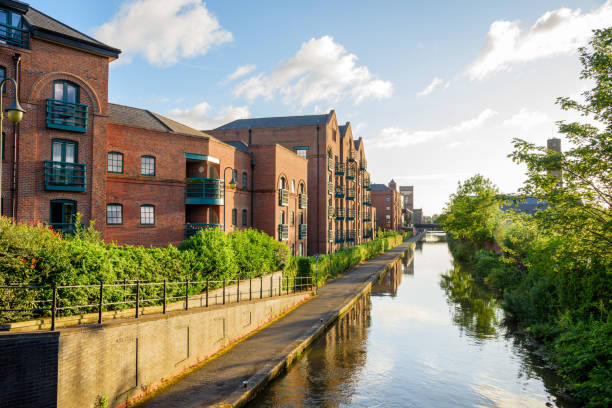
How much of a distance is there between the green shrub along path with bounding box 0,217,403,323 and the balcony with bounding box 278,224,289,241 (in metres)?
10.6

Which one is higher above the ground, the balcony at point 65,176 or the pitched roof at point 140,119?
the pitched roof at point 140,119

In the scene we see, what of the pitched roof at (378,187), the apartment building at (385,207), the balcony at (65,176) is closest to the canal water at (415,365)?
the balcony at (65,176)

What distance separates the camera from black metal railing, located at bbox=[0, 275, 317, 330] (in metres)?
8.48

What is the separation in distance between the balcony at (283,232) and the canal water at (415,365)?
948 cm

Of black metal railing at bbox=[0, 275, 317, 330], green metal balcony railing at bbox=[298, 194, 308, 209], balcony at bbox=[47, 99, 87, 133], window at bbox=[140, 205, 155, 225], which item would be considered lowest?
black metal railing at bbox=[0, 275, 317, 330]

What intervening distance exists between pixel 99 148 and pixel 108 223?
3.99m

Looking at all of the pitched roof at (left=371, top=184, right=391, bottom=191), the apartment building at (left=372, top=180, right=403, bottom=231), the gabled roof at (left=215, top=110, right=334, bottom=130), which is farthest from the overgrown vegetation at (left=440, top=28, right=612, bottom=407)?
the pitched roof at (left=371, top=184, right=391, bottom=191)

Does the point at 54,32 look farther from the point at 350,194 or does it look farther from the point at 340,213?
the point at 350,194

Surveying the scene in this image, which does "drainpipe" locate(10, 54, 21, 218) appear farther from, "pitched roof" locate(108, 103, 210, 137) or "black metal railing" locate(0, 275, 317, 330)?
"black metal railing" locate(0, 275, 317, 330)

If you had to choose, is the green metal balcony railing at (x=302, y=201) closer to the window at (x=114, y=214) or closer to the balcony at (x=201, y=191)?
the balcony at (x=201, y=191)

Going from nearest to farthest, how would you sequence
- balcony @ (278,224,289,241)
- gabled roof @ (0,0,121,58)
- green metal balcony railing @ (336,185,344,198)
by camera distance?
1. gabled roof @ (0,0,121,58)
2. balcony @ (278,224,289,241)
3. green metal balcony railing @ (336,185,344,198)

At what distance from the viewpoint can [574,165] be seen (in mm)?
13180

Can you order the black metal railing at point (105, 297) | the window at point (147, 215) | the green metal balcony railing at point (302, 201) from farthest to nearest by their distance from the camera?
the green metal balcony railing at point (302, 201) → the window at point (147, 215) → the black metal railing at point (105, 297)

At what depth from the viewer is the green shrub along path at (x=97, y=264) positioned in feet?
29.5
